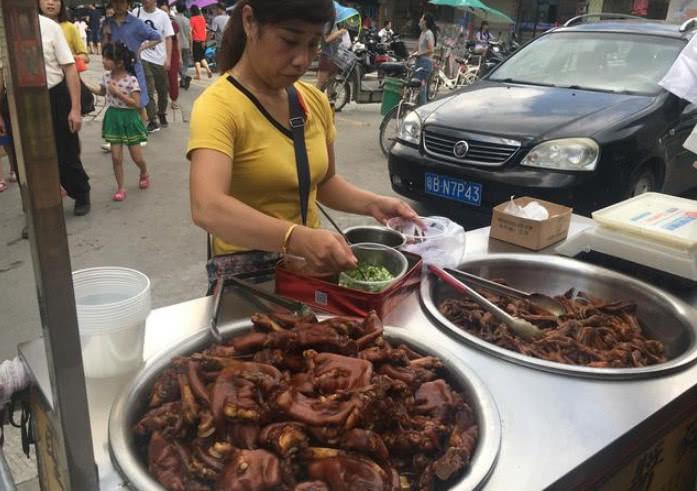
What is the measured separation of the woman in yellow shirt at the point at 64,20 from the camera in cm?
505

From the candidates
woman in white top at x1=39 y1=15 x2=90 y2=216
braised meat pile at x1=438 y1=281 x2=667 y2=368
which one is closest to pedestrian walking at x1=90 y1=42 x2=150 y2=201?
woman in white top at x1=39 y1=15 x2=90 y2=216

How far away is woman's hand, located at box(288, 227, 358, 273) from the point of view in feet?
4.82

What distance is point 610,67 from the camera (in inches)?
200

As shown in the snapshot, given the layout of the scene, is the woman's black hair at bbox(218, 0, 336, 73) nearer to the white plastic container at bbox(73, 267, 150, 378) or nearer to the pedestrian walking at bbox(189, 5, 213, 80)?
the white plastic container at bbox(73, 267, 150, 378)

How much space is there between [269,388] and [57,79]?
14.5 feet

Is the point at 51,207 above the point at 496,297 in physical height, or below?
above

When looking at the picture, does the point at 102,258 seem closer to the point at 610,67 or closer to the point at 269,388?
the point at 269,388

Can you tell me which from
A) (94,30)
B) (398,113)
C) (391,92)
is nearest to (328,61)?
(391,92)

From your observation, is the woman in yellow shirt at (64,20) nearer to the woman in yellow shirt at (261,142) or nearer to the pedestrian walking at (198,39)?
the woman in yellow shirt at (261,142)

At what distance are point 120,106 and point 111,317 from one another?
5.00 metres

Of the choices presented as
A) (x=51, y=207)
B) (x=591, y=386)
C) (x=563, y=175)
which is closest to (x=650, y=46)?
(x=563, y=175)

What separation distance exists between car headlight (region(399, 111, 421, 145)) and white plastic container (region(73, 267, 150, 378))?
396 centimetres

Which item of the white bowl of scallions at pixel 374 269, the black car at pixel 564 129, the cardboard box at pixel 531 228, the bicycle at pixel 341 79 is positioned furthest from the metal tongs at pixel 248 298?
the bicycle at pixel 341 79

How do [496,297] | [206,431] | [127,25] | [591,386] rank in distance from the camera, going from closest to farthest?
[206,431], [591,386], [496,297], [127,25]
